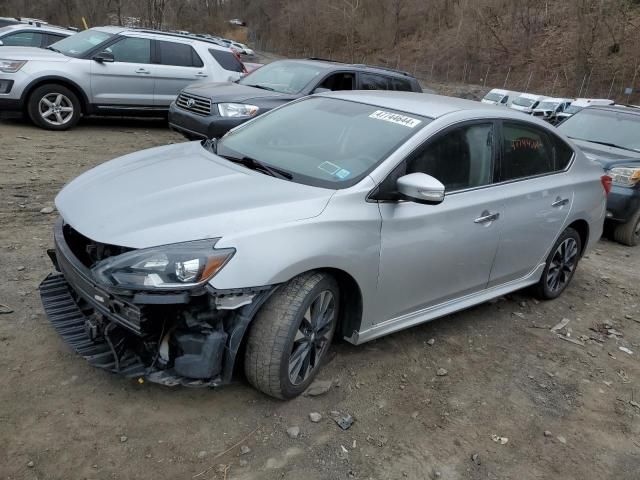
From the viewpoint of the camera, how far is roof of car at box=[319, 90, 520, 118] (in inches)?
151

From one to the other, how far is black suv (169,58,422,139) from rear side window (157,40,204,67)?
1667mm

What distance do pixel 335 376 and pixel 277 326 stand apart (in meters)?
0.78

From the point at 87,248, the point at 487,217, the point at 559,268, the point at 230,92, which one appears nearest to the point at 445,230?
the point at 487,217

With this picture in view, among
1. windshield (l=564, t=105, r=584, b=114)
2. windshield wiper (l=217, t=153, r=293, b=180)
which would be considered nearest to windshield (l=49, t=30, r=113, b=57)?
windshield wiper (l=217, t=153, r=293, b=180)

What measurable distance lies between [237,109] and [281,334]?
5.50 m

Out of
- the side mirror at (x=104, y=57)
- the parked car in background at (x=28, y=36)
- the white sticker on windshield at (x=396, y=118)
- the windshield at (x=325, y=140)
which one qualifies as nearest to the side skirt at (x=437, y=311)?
the windshield at (x=325, y=140)

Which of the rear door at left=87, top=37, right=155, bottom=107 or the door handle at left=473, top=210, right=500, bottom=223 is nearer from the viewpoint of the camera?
the door handle at left=473, top=210, right=500, bottom=223

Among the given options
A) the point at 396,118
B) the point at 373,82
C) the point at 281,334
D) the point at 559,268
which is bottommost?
the point at 559,268

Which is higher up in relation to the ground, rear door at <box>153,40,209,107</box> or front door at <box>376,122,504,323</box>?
rear door at <box>153,40,209,107</box>

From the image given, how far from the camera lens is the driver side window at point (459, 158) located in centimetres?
357

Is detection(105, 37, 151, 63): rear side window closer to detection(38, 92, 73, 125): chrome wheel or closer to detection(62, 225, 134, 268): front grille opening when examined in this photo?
detection(38, 92, 73, 125): chrome wheel

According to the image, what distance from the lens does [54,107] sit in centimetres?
895

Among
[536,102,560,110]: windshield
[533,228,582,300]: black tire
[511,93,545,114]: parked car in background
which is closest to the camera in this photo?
[533,228,582,300]: black tire

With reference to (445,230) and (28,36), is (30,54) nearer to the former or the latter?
(28,36)
